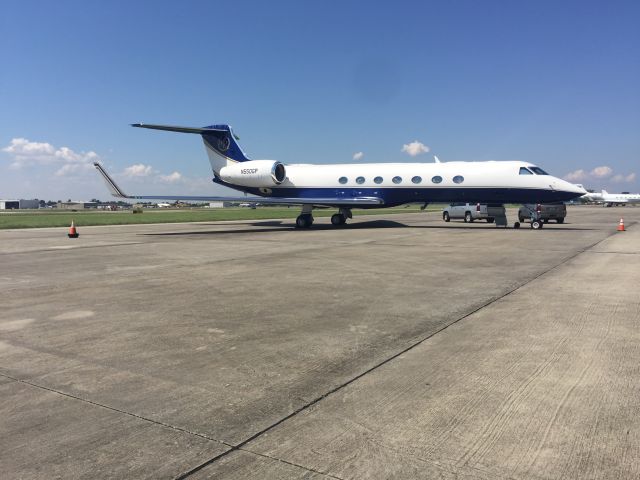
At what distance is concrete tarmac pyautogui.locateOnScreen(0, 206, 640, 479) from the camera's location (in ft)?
8.79

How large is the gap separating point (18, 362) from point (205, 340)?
5.71 ft

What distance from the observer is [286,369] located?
4105mm

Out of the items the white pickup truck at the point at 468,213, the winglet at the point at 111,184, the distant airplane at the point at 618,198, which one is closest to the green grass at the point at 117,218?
the winglet at the point at 111,184

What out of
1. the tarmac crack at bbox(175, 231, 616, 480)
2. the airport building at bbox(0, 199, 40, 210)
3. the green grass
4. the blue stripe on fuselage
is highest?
the airport building at bbox(0, 199, 40, 210)

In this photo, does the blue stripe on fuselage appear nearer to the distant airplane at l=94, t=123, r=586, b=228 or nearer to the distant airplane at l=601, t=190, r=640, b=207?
the distant airplane at l=94, t=123, r=586, b=228

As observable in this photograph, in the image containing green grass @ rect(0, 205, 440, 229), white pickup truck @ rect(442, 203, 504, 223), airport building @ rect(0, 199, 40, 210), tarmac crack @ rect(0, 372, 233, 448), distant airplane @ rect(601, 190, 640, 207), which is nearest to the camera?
tarmac crack @ rect(0, 372, 233, 448)

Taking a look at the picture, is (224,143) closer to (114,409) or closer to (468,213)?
(468,213)

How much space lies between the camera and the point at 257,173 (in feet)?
84.6

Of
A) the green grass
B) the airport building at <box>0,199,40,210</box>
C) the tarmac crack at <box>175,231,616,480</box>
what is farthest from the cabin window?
the airport building at <box>0,199,40,210</box>

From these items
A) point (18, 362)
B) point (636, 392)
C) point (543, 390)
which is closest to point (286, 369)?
point (543, 390)

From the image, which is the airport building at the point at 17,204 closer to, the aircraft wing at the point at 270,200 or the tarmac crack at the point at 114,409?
the aircraft wing at the point at 270,200

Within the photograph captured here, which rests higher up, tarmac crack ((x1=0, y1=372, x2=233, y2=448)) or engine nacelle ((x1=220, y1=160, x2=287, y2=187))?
engine nacelle ((x1=220, y1=160, x2=287, y2=187))

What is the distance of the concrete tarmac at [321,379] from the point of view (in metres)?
2.68

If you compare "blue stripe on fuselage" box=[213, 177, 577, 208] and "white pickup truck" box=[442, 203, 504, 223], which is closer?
"blue stripe on fuselage" box=[213, 177, 577, 208]
